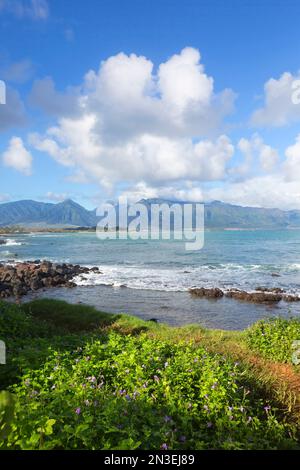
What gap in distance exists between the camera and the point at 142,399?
6004mm

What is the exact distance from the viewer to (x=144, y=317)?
24.5 meters

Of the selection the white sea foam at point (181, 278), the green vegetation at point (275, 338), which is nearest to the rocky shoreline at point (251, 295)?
the white sea foam at point (181, 278)

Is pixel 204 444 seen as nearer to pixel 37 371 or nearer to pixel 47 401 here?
pixel 47 401

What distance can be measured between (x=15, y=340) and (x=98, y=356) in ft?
12.0

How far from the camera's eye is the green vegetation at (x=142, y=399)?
15.3 ft

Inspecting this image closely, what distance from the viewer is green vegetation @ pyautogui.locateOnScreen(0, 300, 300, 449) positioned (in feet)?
15.3

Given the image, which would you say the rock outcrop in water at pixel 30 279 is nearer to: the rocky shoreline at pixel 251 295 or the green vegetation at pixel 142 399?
the rocky shoreline at pixel 251 295

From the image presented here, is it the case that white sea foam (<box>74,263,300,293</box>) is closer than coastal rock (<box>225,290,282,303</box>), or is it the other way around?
coastal rock (<box>225,290,282,303</box>)

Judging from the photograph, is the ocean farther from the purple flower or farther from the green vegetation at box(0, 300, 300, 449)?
the purple flower

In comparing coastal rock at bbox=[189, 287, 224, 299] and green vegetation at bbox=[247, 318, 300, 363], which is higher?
green vegetation at bbox=[247, 318, 300, 363]

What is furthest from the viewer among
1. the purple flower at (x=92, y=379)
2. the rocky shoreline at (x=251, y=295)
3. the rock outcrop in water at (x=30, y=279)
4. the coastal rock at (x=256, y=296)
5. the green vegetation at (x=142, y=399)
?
the rock outcrop in water at (x=30, y=279)

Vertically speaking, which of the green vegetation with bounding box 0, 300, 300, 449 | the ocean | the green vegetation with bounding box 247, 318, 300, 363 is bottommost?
the ocean

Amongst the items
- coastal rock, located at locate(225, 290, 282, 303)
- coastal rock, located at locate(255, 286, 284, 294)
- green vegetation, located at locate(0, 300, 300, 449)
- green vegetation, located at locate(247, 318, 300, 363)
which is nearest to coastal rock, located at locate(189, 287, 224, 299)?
coastal rock, located at locate(225, 290, 282, 303)
